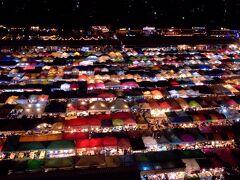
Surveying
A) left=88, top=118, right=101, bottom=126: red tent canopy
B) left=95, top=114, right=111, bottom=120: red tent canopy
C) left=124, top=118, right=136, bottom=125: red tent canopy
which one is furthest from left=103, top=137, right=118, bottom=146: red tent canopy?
left=95, top=114, right=111, bottom=120: red tent canopy

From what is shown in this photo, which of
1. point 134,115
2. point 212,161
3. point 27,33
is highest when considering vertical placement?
point 27,33

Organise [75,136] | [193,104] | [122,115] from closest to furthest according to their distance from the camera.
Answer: [75,136] → [122,115] → [193,104]

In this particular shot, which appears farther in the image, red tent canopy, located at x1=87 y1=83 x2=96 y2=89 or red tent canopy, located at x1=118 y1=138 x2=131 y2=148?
→ red tent canopy, located at x1=87 y1=83 x2=96 y2=89

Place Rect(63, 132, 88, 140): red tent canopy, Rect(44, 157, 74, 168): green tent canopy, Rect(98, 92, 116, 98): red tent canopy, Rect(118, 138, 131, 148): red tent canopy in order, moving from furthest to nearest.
Answer: Rect(98, 92, 116, 98): red tent canopy
Rect(63, 132, 88, 140): red tent canopy
Rect(118, 138, 131, 148): red tent canopy
Rect(44, 157, 74, 168): green tent canopy

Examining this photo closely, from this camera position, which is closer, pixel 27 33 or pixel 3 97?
pixel 3 97

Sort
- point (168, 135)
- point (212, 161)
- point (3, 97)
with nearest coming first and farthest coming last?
point (212, 161)
point (168, 135)
point (3, 97)

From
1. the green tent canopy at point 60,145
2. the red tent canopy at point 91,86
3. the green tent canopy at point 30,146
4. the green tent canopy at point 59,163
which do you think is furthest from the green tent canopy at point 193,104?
the green tent canopy at point 30,146

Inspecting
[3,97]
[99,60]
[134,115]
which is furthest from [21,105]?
[99,60]

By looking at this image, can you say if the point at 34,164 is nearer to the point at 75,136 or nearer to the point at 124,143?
the point at 75,136

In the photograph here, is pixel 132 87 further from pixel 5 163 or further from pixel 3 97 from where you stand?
pixel 5 163

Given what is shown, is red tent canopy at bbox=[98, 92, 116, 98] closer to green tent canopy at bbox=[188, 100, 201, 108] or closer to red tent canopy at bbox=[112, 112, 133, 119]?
red tent canopy at bbox=[112, 112, 133, 119]

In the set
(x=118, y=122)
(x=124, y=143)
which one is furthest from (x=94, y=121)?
(x=124, y=143)
